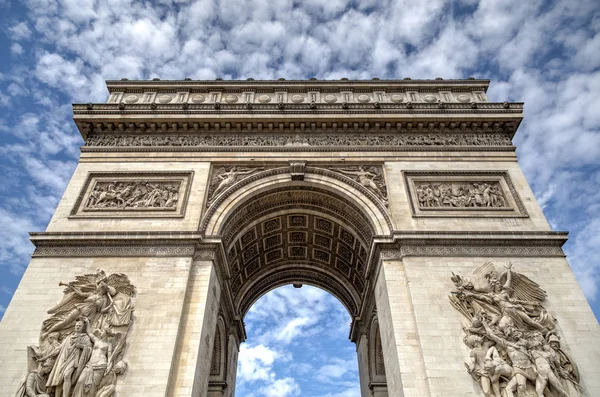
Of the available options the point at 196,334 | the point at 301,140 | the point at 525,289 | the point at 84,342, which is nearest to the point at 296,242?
the point at 301,140

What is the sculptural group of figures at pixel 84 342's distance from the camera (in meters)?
9.91

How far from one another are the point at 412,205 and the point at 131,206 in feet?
32.3

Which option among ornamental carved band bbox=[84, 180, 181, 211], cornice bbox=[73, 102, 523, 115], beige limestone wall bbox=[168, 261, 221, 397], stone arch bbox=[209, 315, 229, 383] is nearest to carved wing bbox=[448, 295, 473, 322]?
beige limestone wall bbox=[168, 261, 221, 397]

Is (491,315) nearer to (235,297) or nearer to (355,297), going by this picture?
(355,297)

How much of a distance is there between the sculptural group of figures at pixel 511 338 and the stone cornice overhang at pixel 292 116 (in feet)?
21.6

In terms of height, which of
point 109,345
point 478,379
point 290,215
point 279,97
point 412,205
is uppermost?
point 279,97

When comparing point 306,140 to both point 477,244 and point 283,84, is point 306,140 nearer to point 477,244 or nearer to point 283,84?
point 283,84

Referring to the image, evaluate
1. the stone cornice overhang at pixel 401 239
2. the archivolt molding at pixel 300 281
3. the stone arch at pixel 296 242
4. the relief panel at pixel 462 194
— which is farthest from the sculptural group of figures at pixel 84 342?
the relief panel at pixel 462 194

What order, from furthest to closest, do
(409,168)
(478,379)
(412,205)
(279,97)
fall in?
(279,97)
(409,168)
(412,205)
(478,379)

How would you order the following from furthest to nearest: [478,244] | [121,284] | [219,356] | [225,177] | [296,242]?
[296,242] → [219,356] → [225,177] → [478,244] → [121,284]

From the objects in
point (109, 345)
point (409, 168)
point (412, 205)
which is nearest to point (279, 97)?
point (409, 168)

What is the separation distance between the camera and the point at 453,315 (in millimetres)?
11469

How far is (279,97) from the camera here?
18.0 m

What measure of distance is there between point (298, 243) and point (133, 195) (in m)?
7.38
